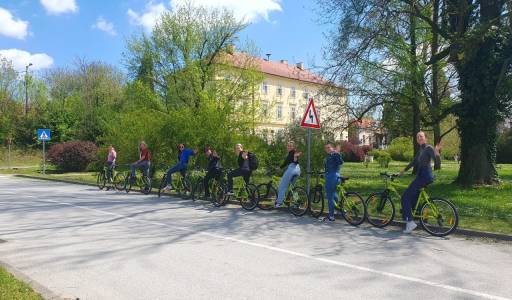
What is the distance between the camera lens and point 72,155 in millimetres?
32562

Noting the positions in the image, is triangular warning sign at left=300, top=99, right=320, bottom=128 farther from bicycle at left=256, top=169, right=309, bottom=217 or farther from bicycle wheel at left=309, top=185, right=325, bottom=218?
bicycle wheel at left=309, top=185, right=325, bottom=218

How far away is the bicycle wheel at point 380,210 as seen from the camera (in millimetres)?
9391

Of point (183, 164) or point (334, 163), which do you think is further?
point (183, 164)

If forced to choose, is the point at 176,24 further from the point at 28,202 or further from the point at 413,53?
the point at 28,202

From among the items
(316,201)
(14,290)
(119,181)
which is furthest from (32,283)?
(119,181)

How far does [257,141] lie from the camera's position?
1836 cm

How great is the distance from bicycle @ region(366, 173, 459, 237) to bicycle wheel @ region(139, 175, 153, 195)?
31.3 ft

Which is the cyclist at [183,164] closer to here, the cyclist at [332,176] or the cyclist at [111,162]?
the cyclist at [111,162]

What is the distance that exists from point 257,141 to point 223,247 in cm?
1107

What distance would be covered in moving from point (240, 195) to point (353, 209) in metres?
3.71

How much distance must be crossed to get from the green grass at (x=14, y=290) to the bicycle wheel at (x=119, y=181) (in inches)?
520

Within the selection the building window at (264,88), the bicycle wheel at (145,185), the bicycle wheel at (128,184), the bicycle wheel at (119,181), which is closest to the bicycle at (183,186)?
the bicycle wheel at (145,185)

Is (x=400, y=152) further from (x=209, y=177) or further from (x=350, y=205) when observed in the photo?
(x=350, y=205)

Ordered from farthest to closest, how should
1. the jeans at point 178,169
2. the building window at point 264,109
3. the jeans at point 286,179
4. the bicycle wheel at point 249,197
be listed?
1. the building window at point 264,109
2. the jeans at point 178,169
3. the bicycle wheel at point 249,197
4. the jeans at point 286,179
